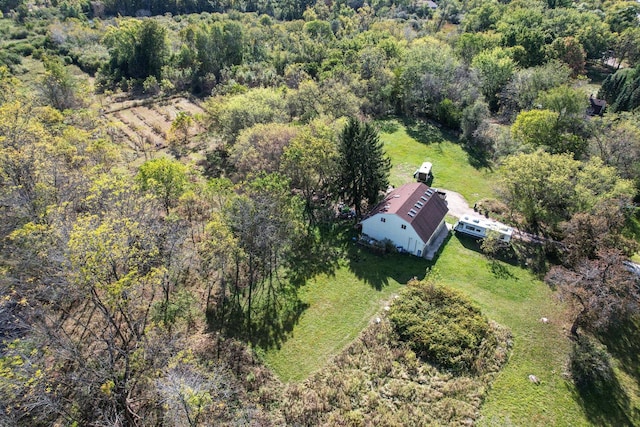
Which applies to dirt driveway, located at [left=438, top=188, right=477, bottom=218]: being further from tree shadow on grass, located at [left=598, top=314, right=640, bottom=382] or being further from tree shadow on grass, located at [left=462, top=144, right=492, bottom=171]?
tree shadow on grass, located at [left=598, top=314, right=640, bottom=382]

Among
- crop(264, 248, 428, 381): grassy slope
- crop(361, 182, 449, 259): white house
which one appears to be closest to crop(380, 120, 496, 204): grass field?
crop(361, 182, 449, 259): white house

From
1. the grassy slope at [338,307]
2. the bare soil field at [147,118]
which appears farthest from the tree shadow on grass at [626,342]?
the bare soil field at [147,118]

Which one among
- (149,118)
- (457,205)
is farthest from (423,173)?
(149,118)

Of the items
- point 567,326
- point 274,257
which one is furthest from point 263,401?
point 567,326

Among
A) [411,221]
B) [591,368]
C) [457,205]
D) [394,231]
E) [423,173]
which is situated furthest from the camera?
[423,173]

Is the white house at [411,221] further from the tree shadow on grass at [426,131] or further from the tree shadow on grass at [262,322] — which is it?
the tree shadow on grass at [426,131]

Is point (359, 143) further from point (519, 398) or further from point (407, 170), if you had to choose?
point (519, 398)

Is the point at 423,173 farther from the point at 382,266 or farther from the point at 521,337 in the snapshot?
the point at 521,337
